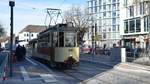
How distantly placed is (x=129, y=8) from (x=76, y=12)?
58.0 ft

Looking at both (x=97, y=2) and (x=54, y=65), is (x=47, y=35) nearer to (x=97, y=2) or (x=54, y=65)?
(x=54, y=65)

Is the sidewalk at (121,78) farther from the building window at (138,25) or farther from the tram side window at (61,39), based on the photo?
the building window at (138,25)

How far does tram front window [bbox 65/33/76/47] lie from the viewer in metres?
25.8

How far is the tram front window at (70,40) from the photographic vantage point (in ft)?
84.7

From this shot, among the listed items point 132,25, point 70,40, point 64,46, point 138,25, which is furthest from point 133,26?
point 64,46

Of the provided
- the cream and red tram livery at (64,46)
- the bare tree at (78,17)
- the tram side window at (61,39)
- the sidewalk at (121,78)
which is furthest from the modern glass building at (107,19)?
the sidewalk at (121,78)

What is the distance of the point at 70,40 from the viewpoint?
85.2ft

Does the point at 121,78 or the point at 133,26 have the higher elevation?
the point at 133,26

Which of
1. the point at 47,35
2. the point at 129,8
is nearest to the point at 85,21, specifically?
the point at 129,8

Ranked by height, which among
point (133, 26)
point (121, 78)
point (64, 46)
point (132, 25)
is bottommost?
point (121, 78)

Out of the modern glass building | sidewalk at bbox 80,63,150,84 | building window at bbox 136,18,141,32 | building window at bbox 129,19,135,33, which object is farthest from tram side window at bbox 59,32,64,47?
the modern glass building

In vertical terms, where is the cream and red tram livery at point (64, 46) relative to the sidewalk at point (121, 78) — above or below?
above

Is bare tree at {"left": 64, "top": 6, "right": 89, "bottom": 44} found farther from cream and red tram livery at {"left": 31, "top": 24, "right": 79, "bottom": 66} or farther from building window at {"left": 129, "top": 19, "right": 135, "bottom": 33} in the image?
cream and red tram livery at {"left": 31, "top": 24, "right": 79, "bottom": 66}

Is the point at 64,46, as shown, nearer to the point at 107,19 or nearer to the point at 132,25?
the point at 132,25
